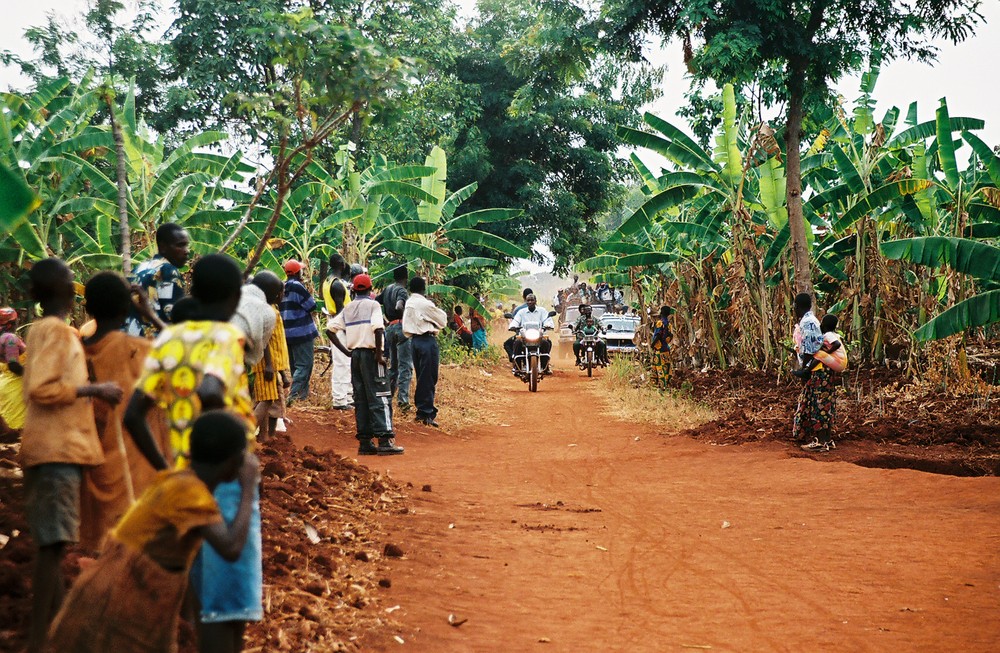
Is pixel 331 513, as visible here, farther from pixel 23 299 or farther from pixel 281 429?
pixel 23 299

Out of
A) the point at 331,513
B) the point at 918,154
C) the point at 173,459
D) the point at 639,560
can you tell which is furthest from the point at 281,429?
the point at 918,154

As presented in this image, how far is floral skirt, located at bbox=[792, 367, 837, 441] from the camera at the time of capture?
11.0 metres

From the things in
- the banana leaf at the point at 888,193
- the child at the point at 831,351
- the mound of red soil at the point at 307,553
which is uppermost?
the banana leaf at the point at 888,193

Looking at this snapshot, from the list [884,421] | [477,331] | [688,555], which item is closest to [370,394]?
[688,555]

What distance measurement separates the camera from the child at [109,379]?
4.18 m

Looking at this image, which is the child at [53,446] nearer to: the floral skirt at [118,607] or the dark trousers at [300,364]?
the floral skirt at [118,607]

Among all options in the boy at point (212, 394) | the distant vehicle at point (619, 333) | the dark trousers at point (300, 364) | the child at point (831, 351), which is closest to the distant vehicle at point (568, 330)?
the distant vehicle at point (619, 333)

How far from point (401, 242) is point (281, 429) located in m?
6.33

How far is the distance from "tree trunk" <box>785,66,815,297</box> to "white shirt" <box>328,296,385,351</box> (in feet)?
21.3

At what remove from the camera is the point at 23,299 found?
14.3 m

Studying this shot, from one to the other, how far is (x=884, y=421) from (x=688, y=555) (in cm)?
641

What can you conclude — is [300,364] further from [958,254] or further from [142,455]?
[142,455]

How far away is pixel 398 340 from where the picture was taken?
44.0 ft

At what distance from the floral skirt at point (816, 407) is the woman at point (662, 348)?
5.49 metres
